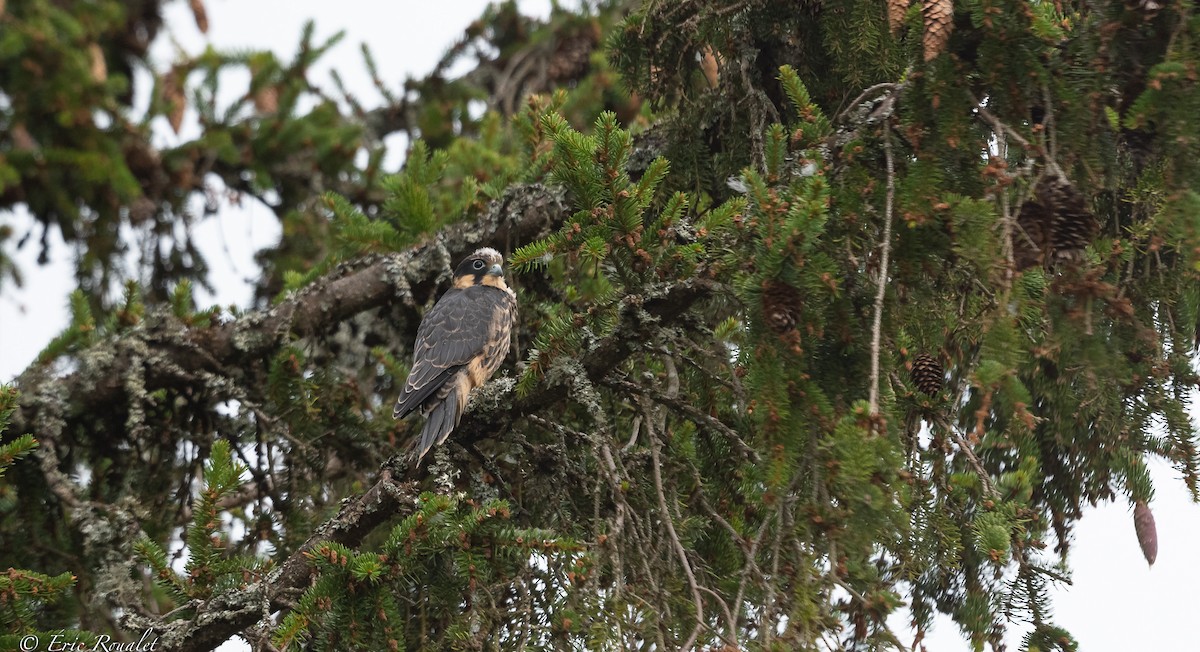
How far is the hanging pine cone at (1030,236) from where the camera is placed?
2.16 metres

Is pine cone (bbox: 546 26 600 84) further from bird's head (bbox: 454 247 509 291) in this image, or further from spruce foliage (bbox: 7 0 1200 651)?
bird's head (bbox: 454 247 509 291)

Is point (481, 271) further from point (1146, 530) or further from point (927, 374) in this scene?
point (1146, 530)

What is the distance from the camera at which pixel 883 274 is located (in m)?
2.20

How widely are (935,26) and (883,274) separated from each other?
69 cm

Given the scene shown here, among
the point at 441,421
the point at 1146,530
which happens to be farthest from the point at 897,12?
the point at 441,421

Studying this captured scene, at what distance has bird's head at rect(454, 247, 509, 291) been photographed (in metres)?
4.76

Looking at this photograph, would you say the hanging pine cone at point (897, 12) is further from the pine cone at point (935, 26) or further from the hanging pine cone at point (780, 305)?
the hanging pine cone at point (780, 305)

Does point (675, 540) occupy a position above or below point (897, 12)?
below

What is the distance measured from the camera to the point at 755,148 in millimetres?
3615

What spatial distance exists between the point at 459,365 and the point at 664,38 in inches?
63.2

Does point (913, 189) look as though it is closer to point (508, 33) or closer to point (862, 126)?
point (862, 126)

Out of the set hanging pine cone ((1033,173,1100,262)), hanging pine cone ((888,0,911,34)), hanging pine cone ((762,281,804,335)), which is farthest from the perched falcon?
hanging pine cone ((1033,173,1100,262))

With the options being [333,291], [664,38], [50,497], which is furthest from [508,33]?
[50,497]

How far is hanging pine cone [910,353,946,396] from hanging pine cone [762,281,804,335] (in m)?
0.70
